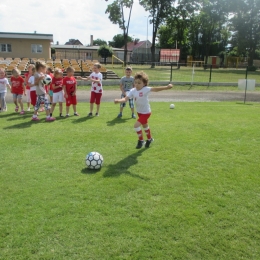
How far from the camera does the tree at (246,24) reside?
4697 centimetres

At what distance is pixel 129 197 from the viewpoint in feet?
13.6

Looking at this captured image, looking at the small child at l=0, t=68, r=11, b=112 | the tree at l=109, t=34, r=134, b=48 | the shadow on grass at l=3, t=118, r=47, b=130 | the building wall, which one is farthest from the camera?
the tree at l=109, t=34, r=134, b=48

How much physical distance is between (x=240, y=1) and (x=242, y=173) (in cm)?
5046

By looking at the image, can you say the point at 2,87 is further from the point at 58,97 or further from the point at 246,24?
the point at 246,24

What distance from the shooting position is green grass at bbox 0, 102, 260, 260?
3.09 m

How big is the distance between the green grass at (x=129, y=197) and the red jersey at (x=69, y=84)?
91.4 inches

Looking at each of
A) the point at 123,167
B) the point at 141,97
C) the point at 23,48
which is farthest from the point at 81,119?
the point at 23,48

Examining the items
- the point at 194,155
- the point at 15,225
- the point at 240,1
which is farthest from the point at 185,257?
the point at 240,1

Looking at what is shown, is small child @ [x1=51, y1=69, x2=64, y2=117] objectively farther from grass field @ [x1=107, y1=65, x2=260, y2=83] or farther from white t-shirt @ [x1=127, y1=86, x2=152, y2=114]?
grass field @ [x1=107, y1=65, x2=260, y2=83]

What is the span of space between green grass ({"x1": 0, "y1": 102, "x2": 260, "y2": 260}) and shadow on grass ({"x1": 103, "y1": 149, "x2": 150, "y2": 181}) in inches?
0.7

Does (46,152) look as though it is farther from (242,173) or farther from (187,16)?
(187,16)

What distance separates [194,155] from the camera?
19.8ft

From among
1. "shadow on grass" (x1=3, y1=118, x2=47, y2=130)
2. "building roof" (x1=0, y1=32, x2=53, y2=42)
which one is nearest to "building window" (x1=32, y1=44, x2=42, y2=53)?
"building roof" (x1=0, y1=32, x2=53, y2=42)

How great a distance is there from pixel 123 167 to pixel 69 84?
5.09 meters
